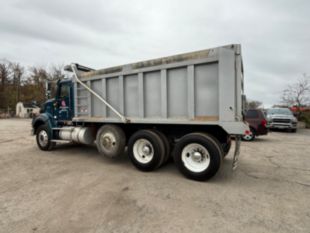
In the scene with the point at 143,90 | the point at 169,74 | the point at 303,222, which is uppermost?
the point at 169,74

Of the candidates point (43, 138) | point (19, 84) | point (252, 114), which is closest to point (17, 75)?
point (19, 84)

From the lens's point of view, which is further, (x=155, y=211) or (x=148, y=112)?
(x=148, y=112)

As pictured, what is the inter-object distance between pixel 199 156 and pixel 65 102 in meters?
5.25

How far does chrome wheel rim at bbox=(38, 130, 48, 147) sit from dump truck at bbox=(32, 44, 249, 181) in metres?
1.07

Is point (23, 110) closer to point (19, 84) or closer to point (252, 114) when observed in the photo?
point (19, 84)

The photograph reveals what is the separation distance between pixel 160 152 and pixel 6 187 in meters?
3.35

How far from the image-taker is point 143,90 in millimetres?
4707

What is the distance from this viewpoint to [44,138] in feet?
22.8

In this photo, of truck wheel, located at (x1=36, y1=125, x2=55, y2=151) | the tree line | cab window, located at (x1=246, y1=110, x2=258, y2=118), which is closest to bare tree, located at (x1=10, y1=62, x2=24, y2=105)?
the tree line

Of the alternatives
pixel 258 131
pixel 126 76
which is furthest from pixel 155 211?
pixel 258 131

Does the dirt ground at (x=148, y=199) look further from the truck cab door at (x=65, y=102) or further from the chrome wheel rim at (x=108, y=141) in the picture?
the truck cab door at (x=65, y=102)

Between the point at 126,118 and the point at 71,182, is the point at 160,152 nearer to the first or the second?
the point at 126,118

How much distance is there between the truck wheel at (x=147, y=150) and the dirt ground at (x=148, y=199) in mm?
241

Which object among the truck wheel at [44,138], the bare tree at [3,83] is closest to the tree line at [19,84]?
the bare tree at [3,83]
